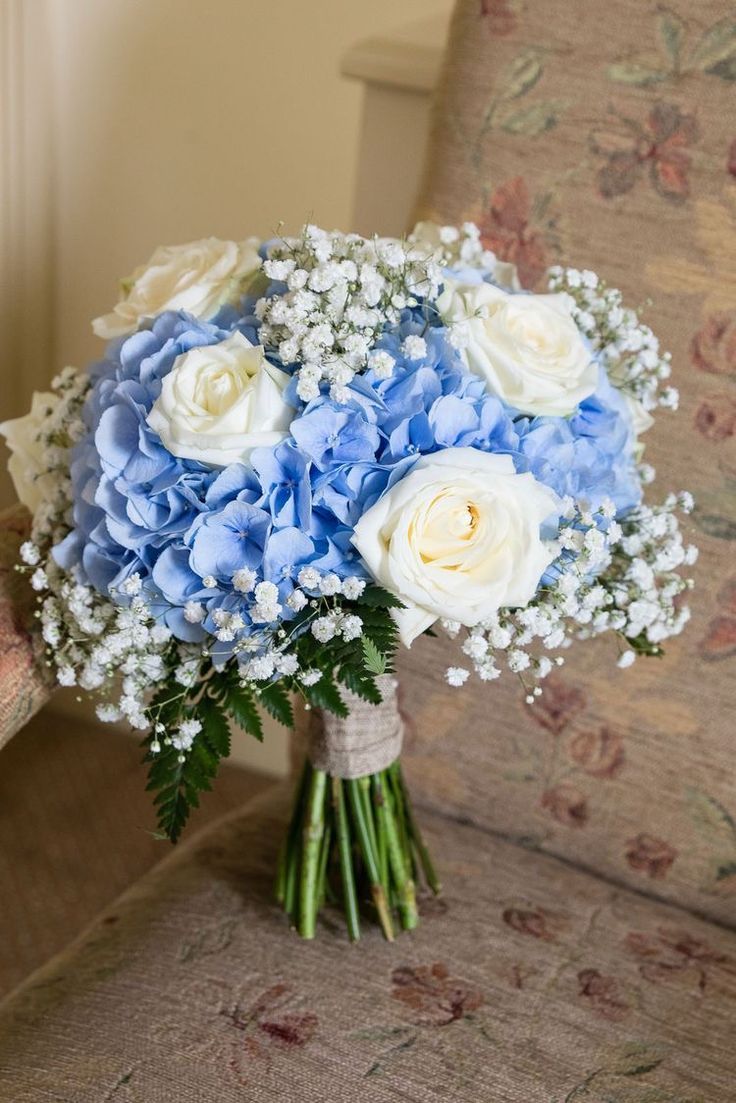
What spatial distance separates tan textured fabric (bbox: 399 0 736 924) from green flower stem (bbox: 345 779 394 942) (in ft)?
0.69

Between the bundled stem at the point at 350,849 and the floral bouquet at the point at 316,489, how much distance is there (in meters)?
0.07

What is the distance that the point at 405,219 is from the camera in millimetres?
1313

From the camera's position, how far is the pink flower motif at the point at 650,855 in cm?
101

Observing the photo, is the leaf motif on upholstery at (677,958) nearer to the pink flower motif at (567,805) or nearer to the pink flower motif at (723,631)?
the pink flower motif at (567,805)

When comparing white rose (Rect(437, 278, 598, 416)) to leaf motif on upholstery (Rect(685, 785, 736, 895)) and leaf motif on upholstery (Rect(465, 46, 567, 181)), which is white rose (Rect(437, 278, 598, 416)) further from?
leaf motif on upholstery (Rect(685, 785, 736, 895))

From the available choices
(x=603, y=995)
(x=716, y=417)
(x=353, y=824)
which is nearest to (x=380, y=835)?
(x=353, y=824)

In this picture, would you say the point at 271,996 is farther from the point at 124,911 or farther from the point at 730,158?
the point at 730,158

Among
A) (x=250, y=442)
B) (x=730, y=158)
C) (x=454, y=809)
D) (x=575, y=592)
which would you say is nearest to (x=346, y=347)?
(x=250, y=442)

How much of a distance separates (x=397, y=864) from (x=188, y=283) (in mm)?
467

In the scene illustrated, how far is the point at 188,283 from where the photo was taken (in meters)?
0.76

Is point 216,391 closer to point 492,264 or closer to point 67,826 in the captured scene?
point 492,264

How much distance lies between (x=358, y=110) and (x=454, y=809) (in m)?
0.86

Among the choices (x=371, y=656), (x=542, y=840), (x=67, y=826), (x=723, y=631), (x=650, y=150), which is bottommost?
(x=67, y=826)

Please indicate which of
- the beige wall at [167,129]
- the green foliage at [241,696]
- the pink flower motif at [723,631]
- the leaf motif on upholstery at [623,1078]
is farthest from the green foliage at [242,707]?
the beige wall at [167,129]
